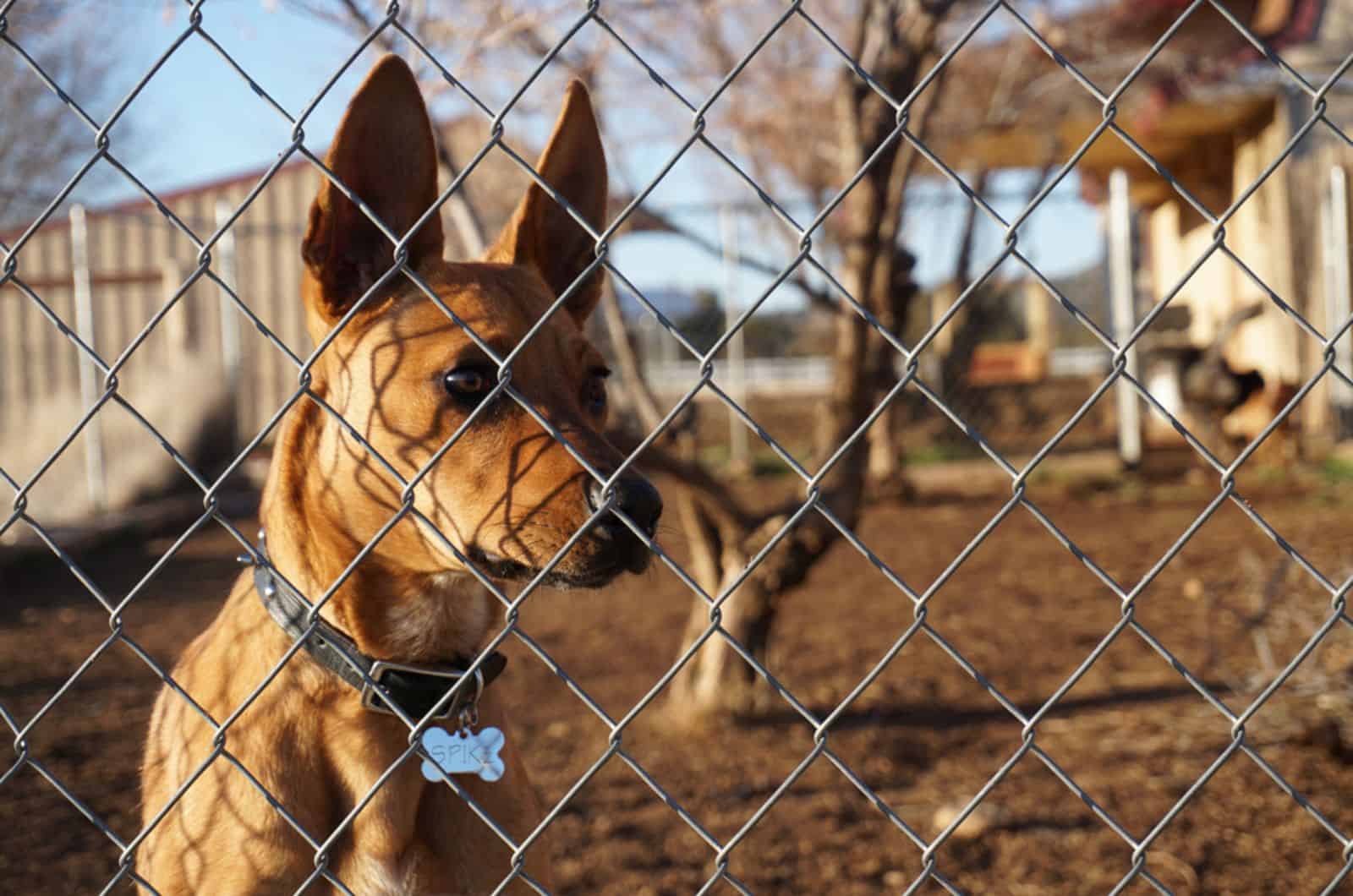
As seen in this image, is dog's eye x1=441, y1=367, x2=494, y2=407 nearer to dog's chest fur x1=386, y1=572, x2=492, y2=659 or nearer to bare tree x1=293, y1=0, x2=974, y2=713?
dog's chest fur x1=386, y1=572, x2=492, y2=659

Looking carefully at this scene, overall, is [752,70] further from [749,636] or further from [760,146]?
[749,636]

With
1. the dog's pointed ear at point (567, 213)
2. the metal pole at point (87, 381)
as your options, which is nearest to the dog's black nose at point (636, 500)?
the dog's pointed ear at point (567, 213)

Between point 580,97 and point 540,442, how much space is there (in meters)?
0.60

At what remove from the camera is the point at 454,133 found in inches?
480

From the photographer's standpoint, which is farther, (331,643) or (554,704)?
(554,704)

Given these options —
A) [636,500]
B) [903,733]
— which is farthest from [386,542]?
[903,733]

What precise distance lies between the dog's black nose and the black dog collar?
39cm

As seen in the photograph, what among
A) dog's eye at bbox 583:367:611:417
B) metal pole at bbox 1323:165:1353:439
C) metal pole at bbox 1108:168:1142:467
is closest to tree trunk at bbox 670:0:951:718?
dog's eye at bbox 583:367:611:417

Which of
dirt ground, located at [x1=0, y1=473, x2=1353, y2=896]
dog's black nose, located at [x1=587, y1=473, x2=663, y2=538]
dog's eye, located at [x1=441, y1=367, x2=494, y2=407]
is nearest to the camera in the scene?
dog's black nose, located at [x1=587, y1=473, x2=663, y2=538]

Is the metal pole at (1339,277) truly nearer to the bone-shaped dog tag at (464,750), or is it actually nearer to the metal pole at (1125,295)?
the metal pole at (1125,295)

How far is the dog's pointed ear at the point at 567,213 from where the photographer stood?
209 centimetres

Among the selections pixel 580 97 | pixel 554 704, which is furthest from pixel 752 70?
pixel 580 97

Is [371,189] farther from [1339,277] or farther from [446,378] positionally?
[1339,277]

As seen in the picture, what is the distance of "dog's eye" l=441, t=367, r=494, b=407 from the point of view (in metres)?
2.13
